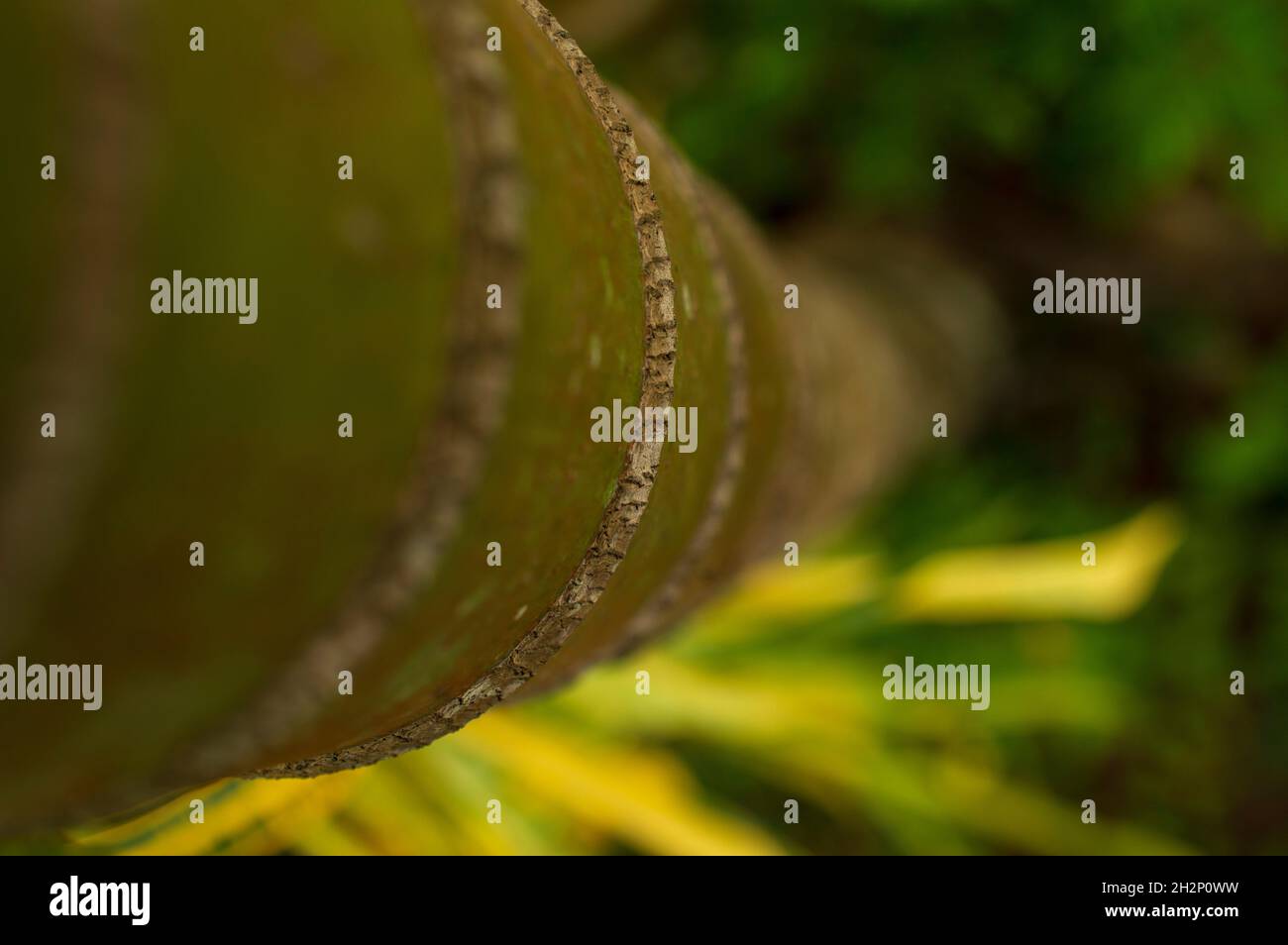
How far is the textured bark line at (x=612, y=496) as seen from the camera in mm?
258

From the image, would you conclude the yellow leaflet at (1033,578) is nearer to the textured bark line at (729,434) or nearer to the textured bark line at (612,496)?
the textured bark line at (729,434)

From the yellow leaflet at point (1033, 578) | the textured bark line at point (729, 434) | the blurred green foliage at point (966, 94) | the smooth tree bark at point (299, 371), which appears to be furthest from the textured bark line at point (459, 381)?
the yellow leaflet at point (1033, 578)

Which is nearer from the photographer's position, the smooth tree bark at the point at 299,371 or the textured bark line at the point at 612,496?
the smooth tree bark at the point at 299,371

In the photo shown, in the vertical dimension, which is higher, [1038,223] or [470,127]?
[1038,223]

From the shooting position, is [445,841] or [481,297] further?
[445,841]

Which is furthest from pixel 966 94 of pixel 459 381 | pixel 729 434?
pixel 459 381

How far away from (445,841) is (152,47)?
44.4 inches

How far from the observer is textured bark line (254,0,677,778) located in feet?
0.85

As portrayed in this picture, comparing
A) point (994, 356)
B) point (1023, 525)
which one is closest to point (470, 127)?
point (994, 356)

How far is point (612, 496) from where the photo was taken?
0.26m

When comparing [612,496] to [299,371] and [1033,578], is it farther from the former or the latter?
[1033,578]

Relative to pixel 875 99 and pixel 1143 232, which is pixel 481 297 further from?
pixel 1143 232

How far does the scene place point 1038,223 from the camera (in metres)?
1.34

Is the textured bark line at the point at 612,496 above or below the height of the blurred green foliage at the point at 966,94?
below
